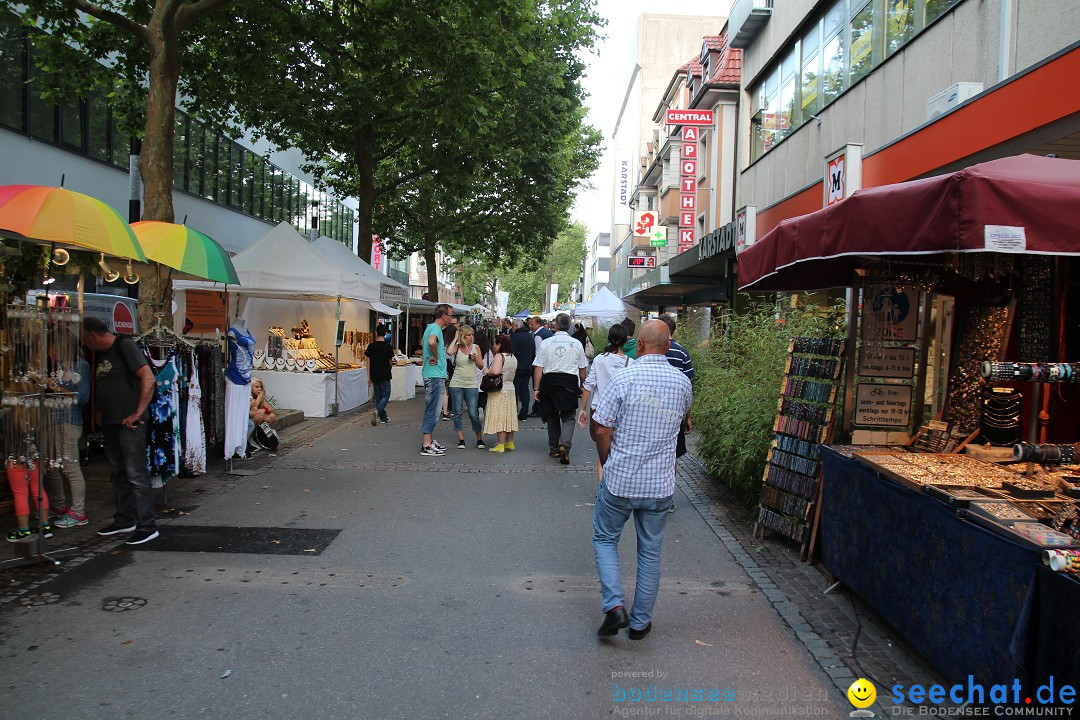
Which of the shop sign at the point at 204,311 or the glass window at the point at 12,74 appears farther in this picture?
the glass window at the point at 12,74

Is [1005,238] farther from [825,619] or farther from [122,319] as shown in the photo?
[122,319]

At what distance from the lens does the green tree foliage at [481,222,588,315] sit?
79.9 m

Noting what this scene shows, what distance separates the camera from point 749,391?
7.63 m

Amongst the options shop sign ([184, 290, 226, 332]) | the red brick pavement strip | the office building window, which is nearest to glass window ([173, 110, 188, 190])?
shop sign ([184, 290, 226, 332])

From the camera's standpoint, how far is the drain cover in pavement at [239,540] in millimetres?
5758

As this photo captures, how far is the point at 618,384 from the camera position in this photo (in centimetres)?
417

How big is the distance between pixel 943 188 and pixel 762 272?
1.82 meters

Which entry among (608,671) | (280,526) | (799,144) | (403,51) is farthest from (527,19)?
(608,671)

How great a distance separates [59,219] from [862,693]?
6136mm

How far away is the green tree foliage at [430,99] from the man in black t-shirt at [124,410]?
Result: 6.89 meters

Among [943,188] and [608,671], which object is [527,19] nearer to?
[943,188]

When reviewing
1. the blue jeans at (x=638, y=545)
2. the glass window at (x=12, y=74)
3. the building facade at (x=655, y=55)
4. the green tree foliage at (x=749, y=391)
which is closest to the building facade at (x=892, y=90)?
the green tree foliage at (x=749, y=391)

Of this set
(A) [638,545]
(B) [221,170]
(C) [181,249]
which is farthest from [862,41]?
(B) [221,170]

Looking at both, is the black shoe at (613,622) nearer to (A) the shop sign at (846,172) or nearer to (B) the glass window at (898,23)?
(A) the shop sign at (846,172)
